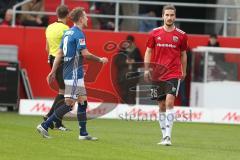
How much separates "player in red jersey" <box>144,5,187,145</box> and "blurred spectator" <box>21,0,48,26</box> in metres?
11.0

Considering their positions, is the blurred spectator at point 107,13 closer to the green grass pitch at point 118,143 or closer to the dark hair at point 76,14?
the green grass pitch at point 118,143

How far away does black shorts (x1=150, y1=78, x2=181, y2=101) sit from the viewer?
49.5 feet

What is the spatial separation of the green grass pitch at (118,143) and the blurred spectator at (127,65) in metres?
4.58

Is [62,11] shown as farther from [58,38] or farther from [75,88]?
[75,88]

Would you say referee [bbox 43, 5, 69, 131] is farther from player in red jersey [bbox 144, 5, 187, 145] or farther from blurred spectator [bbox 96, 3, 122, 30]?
blurred spectator [bbox 96, 3, 122, 30]

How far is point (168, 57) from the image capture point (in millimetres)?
15172

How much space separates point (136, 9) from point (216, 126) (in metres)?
8.21

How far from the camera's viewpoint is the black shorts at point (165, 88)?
15.1m

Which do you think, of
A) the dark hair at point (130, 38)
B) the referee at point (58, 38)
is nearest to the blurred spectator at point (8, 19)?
the dark hair at point (130, 38)

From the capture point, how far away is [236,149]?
1495 centimetres

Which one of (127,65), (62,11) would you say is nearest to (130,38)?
(127,65)

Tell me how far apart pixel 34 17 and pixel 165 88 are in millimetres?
11666

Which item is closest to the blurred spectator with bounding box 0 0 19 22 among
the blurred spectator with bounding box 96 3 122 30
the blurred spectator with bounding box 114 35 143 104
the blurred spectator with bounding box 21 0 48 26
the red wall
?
the blurred spectator with bounding box 21 0 48 26

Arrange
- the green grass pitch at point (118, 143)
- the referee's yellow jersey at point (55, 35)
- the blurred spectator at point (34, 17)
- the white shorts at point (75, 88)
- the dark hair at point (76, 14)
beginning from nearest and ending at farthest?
the green grass pitch at point (118, 143) < the dark hair at point (76, 14) < the white shorts at point (75, 88) < the referee's yellow jersey at point (55, 35) < the blurred spectator at point (34, 17)
